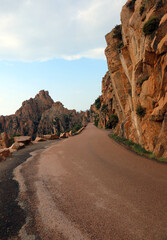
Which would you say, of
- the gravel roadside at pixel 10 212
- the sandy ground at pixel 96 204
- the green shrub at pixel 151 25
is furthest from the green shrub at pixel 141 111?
the gravel roadside at pixel 10 212

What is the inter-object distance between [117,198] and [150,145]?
7.98 metres

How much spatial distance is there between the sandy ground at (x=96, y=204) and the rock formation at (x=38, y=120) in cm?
10283

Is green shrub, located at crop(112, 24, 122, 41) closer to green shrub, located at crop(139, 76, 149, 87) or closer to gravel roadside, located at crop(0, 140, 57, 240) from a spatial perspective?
green shrub, located at crop(139, 76, 149, 87)

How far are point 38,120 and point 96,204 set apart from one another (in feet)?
422

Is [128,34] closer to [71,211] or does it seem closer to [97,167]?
[97,167]

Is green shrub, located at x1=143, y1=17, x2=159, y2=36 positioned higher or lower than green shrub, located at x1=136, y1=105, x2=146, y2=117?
higher

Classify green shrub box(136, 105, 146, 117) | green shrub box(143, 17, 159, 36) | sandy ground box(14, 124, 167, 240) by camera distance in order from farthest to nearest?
green shrub box(136, 105, 146, 117) → green shrub box(143, 17, 159, 36) → sandy ground box(14, 124, 167, 240)

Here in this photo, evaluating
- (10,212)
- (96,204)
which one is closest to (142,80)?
(96,204)

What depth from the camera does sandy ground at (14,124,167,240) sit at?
3.68 meters

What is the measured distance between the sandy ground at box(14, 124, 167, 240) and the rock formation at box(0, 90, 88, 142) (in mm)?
102829

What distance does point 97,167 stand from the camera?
9.23 meters

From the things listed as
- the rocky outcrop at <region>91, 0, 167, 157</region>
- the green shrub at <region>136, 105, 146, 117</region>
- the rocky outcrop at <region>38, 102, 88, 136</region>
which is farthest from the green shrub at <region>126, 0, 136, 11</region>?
the rocky outcrop at <region>38, 102, 88, 136</region>

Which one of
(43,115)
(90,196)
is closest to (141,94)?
(90,196)

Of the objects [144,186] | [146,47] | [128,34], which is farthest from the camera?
[128,34]
